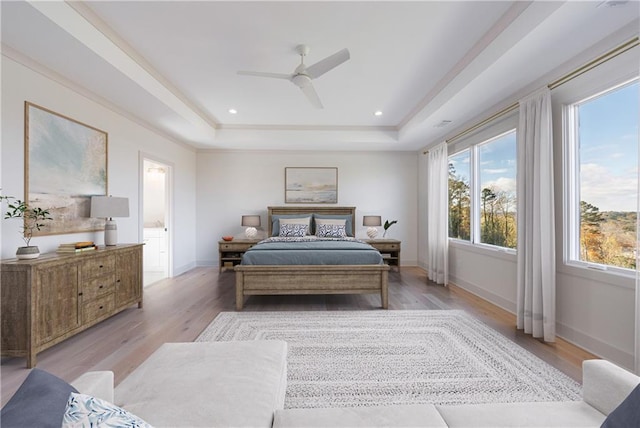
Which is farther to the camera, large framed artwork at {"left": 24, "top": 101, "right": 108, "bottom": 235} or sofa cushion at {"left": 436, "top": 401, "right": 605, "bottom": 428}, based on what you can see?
large framed artwork at {"left": 24, "top": 101, "right": 108, "bottom": 235}

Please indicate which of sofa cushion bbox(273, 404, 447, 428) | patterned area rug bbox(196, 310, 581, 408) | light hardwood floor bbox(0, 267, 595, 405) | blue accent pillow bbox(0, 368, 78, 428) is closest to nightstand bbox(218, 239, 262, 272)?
light hardwood floor bbox(0, 267, 595, 405)

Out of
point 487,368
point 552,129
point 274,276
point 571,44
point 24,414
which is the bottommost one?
point 487,368

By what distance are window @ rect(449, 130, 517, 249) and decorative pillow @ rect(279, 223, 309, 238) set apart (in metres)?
2.66

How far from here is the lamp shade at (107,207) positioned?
127 inches

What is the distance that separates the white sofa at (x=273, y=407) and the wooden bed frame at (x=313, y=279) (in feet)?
7.62

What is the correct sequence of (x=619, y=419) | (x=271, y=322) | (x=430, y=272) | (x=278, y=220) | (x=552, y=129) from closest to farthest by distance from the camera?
(x=619, y=419)
(x=552, y=129)
(x=271, y=322)
(x=430, y=272)
(x=278, y=220)

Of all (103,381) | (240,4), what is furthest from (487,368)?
(240,4)

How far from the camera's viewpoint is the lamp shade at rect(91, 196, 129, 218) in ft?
10.6

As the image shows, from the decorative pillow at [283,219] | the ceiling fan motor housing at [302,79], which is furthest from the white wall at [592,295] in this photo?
the decorative pillow at [283,219]

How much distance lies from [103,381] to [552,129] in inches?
150

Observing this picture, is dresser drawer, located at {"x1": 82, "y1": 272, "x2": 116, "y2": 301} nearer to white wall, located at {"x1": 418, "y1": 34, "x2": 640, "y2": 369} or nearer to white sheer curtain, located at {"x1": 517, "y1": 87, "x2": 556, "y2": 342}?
white sheer curtain, located at {"x1": 517, "y1": 87, "x2": 556, "y2": 342}

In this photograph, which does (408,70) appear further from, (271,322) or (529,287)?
(271,322)

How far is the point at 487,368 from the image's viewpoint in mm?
2297

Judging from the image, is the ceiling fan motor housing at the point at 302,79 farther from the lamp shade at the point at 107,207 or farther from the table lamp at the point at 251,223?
the table lamp at the point at 251,223
